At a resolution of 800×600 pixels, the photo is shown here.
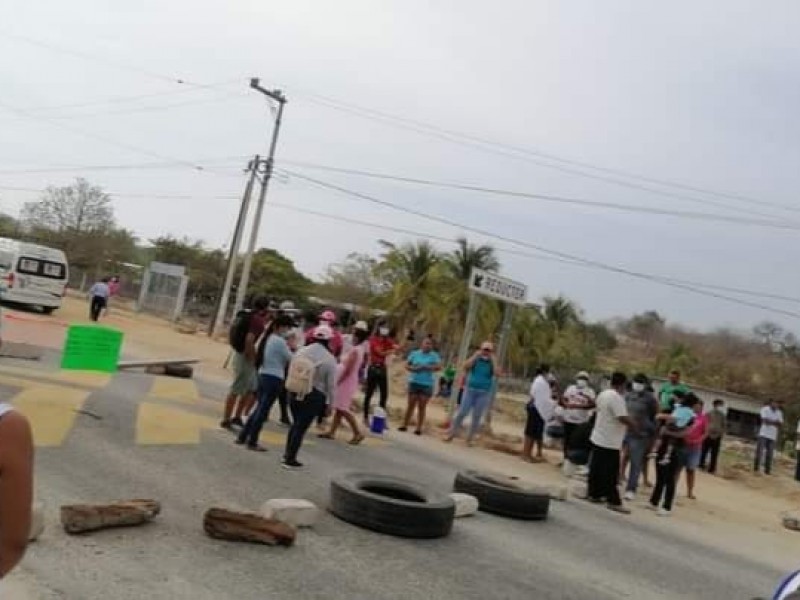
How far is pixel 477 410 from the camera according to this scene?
15531mm

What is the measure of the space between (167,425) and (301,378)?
2.47 m

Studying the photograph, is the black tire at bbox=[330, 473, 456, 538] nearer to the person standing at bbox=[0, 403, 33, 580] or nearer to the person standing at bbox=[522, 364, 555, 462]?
the person standing at bbox=[0, 403, 33, 580]

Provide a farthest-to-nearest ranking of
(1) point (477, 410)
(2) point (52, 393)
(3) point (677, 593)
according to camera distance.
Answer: (1) point (477, 410)
(2) point (52, 393)
(3) point (677, 593)

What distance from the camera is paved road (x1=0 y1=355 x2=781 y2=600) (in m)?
5.82

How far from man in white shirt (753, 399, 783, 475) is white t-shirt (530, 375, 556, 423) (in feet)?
29.7

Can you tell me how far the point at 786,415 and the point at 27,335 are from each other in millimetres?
34439

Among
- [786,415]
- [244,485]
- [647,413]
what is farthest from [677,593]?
[786,415]

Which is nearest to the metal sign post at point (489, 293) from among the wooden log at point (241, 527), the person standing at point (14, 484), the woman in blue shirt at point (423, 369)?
the woman in blue shirt at point (423, 369)

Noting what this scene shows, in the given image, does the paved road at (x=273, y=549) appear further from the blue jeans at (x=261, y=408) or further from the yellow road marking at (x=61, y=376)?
the yellow road marking at (x=61, y=376)

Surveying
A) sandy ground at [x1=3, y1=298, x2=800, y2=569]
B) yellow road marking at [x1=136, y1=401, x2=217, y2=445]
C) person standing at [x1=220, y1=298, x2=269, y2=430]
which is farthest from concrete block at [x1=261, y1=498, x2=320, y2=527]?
person standing at [x1=220, y1=298, x2=269, y2=430]

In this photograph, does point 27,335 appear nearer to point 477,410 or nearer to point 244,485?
point 477,410

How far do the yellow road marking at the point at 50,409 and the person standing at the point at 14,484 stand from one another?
6434 mm

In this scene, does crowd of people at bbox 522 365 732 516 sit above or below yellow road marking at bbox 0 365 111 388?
above

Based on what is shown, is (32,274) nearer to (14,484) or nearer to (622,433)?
(622,433)
